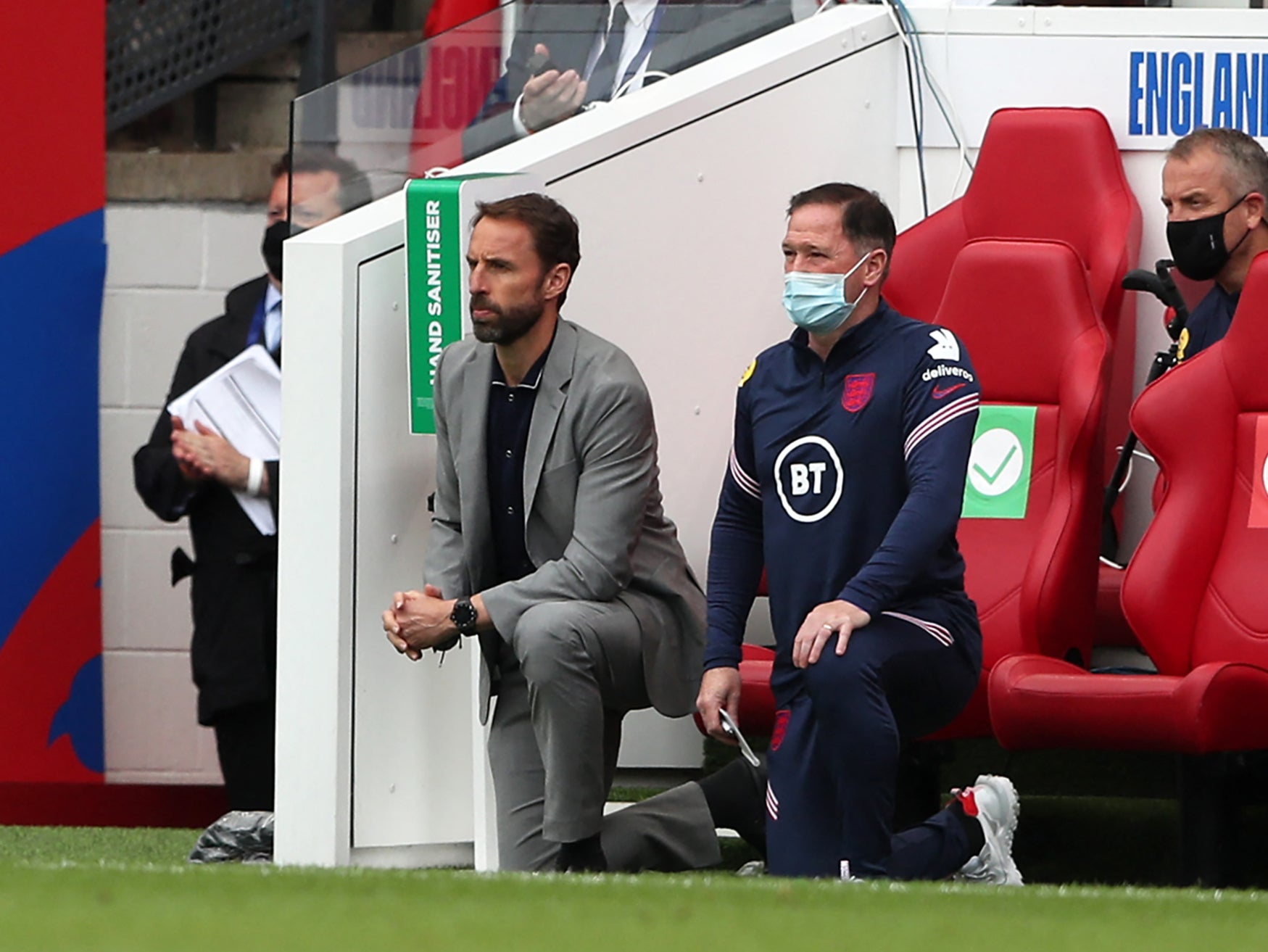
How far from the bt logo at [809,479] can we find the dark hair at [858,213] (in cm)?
35

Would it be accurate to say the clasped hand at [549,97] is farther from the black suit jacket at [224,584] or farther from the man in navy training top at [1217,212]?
the man in navy training top at [1217,212]

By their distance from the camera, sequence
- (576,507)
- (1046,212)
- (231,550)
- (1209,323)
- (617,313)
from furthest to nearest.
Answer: (231,550)
(1046,212)
(617,313)
(1209,323)
(576,507)

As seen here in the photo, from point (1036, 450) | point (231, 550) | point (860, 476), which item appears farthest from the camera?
point (231, 550)

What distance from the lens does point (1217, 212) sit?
4660 mm

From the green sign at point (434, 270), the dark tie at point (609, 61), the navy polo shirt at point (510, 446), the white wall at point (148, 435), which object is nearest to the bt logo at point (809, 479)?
the navy polo shirt at point (510, 446)

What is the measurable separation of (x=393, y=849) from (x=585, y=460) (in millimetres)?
858

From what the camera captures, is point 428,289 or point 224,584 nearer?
point 428,289

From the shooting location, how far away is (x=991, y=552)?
485 centimetres

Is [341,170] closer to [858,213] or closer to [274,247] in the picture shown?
[274,247]

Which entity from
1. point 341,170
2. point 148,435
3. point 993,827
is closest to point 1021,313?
point 993,827

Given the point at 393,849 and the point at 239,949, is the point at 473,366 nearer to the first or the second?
the point at 393,849

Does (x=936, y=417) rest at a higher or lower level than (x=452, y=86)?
lower

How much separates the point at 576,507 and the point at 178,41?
3070 mm

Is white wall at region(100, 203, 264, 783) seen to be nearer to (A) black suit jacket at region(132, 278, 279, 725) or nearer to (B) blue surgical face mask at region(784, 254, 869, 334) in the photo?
(A) black suit jacket at region(132, 278, 279, 725)
